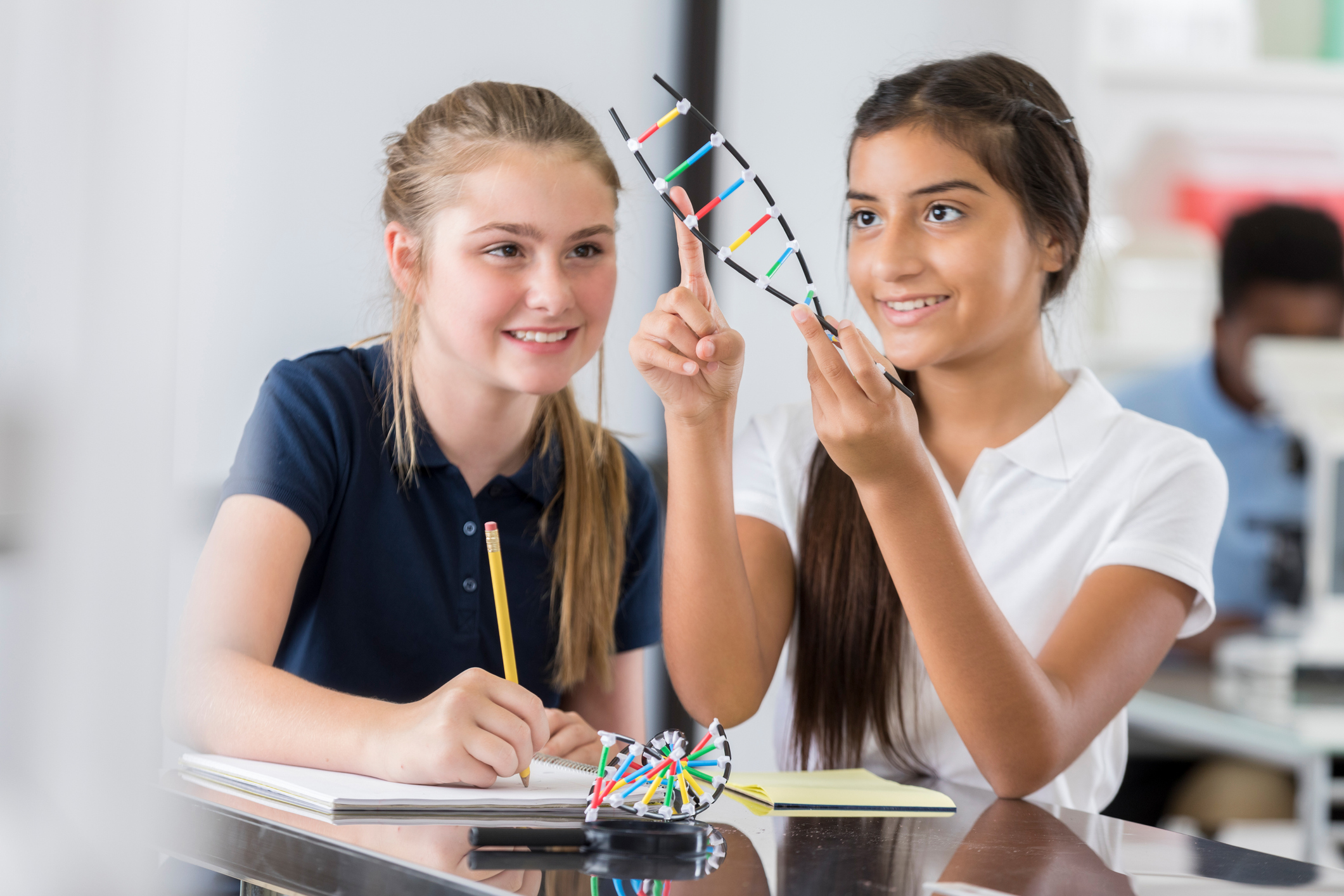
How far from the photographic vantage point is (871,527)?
3.17 feet

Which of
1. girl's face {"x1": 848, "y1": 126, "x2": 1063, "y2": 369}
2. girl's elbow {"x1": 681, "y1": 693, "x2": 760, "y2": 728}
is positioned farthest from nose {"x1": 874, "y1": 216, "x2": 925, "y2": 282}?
girl's elbow {"x1": 681, "y1": 693, "x2": 760, "y2": 728}

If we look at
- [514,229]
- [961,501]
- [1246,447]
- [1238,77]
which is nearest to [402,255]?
[514,229]

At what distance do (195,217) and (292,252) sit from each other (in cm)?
9

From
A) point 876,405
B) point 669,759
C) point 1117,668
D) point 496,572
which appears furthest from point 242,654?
point 1117,668

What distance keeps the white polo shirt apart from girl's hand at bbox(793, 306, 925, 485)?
0.24 meters

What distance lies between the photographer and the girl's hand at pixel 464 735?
725 millimetres

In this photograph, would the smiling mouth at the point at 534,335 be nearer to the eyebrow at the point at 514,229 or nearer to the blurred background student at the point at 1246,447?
the eyebrow at the point at 514,229

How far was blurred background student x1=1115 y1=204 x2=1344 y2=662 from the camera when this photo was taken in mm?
2258

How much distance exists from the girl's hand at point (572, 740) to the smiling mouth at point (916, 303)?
39 centimetres

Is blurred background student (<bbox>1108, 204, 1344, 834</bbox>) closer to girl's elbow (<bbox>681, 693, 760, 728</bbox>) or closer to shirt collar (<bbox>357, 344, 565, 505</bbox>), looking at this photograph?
girl's elbow (<bbox>681, 693, 760, 728</bbox>)

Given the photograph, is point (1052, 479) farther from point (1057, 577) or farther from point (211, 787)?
point (211, 787)

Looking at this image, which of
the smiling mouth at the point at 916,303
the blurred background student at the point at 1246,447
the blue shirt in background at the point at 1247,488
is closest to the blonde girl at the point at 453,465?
the smiling mouth at the point at 916,303

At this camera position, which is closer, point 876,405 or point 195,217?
point 876,405

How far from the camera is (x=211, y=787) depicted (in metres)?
0.74
